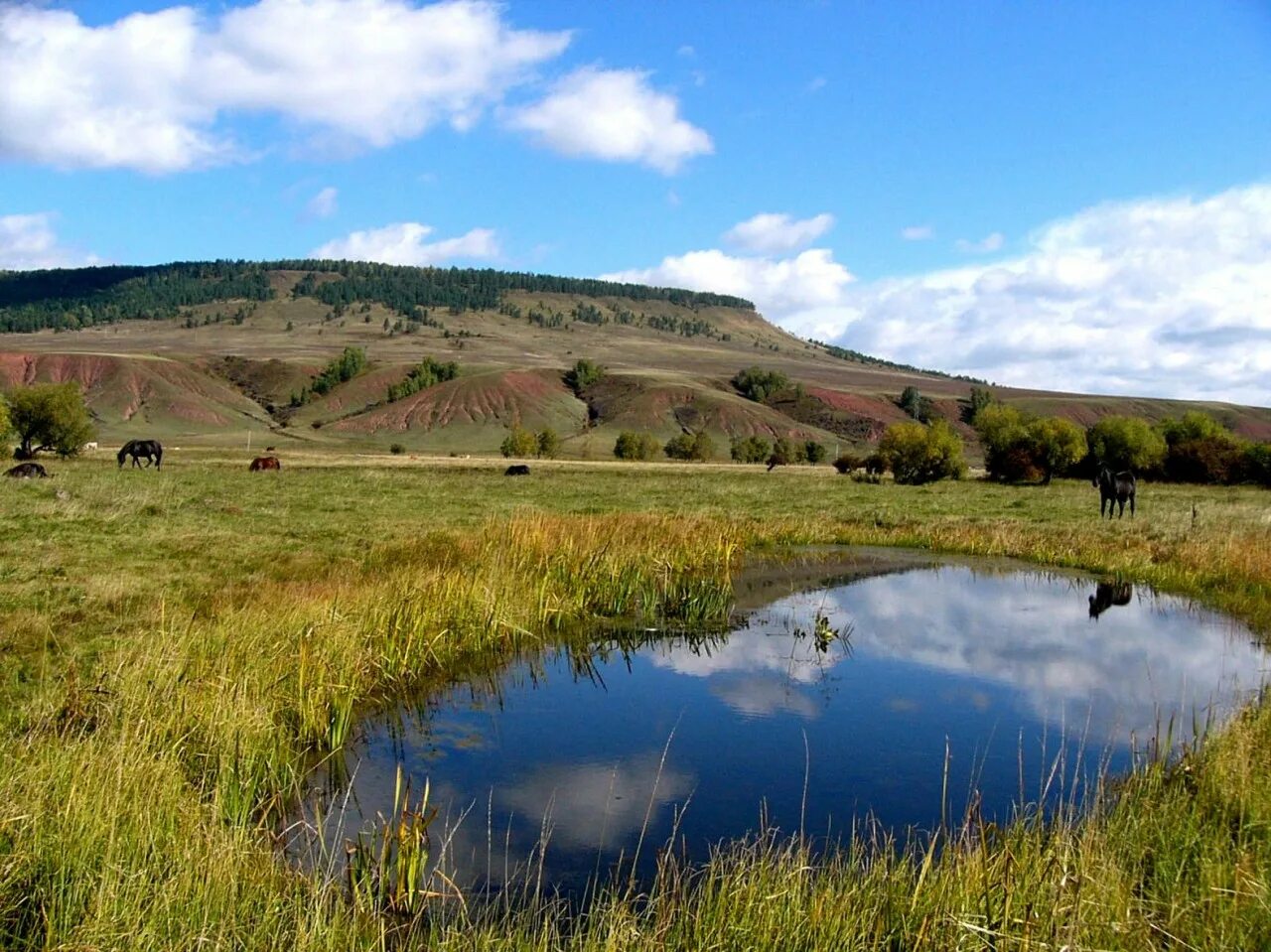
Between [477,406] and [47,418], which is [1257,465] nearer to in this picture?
[47,418]

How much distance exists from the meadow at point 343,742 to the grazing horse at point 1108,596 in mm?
669

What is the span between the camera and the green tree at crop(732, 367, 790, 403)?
167 meters

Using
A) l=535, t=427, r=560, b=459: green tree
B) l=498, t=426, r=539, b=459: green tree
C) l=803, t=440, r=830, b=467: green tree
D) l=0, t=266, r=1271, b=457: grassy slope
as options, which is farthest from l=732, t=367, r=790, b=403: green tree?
l=498, t=426, r=539, b=459: green tree

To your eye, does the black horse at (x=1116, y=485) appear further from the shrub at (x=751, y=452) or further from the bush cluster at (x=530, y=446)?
the shrub at (x=751, y=452)

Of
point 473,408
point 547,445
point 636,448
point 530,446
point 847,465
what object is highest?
point 473,408

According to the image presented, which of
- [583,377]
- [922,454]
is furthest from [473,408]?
[922,454]

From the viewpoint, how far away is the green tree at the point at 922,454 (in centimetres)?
5409

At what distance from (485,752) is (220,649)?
326cm

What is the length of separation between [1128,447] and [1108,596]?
132 ft

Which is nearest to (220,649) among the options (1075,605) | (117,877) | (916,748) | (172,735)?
(172,735)

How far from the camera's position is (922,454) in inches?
2131

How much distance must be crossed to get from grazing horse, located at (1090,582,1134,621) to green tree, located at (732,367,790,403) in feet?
465

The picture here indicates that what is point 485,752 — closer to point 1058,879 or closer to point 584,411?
point 1058,879

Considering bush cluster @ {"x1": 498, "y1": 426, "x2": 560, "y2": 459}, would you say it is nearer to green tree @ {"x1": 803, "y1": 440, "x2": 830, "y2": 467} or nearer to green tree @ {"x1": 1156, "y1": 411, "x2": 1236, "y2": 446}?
green tree @ {"x1": 803, "y1": 440, "x2": 830, "y2": 467}
